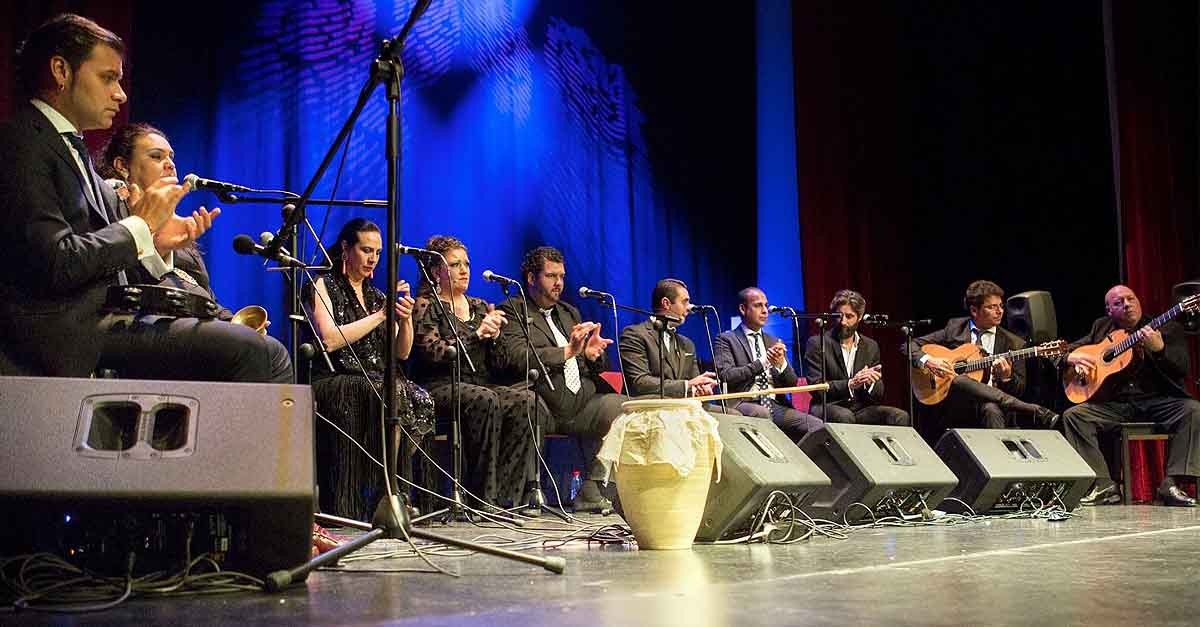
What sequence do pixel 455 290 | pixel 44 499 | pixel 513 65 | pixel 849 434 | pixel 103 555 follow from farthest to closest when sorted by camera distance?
pixel 513 65 < pixel 455 290 < pixel 849 434 < pixel 103 555 < pixel 44 499

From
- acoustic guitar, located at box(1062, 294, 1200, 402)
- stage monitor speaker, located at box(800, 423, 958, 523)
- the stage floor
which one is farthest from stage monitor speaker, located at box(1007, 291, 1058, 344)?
the stage floor

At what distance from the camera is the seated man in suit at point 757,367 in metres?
5.99

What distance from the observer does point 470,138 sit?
6.31 metres

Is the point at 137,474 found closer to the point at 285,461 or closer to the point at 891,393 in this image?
the point at 285,461

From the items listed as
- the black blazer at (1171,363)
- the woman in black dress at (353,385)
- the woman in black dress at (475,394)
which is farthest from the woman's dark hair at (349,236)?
the black blazer at (1171,363)

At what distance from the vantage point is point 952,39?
777 centimetres

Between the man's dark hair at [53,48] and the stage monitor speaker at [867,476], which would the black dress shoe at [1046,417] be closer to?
the stage monitor speaker at [867,476]

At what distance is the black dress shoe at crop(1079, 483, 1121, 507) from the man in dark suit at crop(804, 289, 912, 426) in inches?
41.1

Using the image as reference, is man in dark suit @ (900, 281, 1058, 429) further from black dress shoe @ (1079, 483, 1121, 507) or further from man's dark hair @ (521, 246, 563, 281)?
man's dark hair @ (521, 246, 563, 281)

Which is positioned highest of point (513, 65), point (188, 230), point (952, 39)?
point (952, 39)

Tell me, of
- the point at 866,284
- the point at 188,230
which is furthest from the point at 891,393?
the point at 188,230

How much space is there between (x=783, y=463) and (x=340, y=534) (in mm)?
1580

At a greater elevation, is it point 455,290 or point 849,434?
point 455,290

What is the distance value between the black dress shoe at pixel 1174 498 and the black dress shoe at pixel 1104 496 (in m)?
0.36
